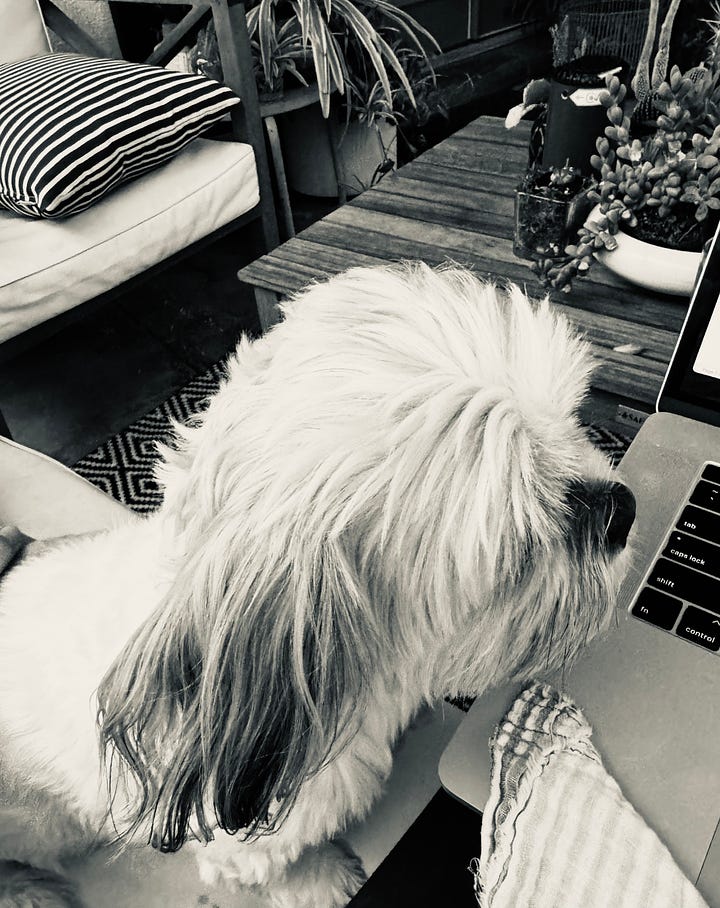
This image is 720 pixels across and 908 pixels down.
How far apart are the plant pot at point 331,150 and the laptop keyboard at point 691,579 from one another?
10.0 ft

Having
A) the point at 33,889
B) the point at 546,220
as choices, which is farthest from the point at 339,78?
the point at 33,889

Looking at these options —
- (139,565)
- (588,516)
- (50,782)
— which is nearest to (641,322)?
(588,516)

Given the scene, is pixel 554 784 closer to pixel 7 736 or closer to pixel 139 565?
pixel 139 565

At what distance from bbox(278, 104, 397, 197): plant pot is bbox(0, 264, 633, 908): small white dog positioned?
2916 millimetres

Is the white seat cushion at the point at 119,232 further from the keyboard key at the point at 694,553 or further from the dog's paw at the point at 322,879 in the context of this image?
the keyboard key at the point at 694,553

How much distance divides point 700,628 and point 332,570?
0.42 m

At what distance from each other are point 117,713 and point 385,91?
3107 mm

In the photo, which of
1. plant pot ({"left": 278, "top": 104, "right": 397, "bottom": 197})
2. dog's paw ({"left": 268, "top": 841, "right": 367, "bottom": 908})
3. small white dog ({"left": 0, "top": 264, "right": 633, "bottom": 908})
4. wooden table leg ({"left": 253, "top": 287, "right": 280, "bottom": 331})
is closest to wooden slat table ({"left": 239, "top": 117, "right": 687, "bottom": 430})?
wooden table leg ({"left": 253, "top": 287, "right": 280, "bottom": 331})

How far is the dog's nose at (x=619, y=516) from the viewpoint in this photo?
0.70 metres

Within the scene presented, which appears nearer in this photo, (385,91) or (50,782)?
(50,782)

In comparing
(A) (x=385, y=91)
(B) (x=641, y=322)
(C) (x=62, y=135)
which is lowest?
(A) (x=385, y=91)

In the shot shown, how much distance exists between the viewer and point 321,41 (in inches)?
107

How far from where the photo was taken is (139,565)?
0.80m

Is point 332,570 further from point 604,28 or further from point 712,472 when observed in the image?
point 604,28
